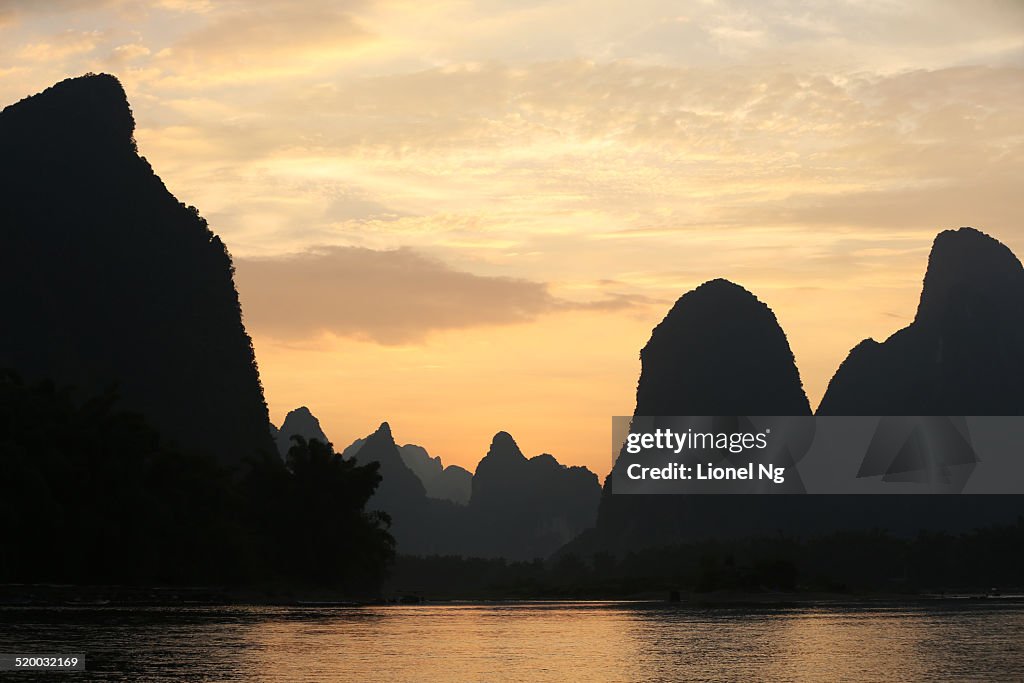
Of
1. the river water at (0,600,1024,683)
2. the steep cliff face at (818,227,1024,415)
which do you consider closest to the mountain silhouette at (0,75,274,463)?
the river water at (0,600,1024,683)

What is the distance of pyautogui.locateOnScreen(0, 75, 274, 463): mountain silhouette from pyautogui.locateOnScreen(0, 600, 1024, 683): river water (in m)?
47.5

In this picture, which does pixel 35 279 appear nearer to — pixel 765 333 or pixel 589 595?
pixel 589 595

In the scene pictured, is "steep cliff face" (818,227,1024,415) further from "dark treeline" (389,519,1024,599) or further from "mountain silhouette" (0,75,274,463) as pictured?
"mountain silhouette" (0,75,274,463)

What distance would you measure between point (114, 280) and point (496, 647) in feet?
278

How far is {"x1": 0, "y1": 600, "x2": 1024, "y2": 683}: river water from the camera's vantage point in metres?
31.7

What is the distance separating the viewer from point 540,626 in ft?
190

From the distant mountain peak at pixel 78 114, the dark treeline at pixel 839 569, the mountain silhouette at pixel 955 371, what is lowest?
the dark treeline at pixel 839 569

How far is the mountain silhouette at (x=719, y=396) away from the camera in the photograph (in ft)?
582

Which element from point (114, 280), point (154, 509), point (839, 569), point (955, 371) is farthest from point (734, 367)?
point (154, 509)

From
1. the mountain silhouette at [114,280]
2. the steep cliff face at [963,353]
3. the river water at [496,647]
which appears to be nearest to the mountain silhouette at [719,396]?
the steep cliff face at [963,353]

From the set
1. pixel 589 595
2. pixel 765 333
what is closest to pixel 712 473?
pixel 765 333

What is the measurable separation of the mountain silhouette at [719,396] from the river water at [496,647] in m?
113

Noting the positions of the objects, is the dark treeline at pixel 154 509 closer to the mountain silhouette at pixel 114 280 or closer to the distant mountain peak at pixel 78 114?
the mountain silhouette at pixel 114 280

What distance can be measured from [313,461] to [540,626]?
3372 centimetres
